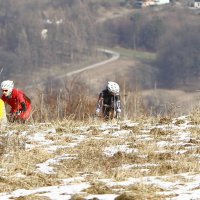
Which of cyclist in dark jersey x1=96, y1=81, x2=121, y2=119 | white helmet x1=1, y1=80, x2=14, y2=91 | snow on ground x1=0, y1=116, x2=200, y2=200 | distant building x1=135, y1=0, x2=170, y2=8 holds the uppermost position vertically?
distant building x1=135, y1=0, x2=170, y2=8

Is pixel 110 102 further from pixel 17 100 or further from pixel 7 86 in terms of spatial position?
pixel 7 86

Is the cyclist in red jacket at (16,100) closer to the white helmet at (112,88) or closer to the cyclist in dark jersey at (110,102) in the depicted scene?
the cyclist in dark jersey at (110,102)

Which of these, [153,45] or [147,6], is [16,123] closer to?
[153,45]

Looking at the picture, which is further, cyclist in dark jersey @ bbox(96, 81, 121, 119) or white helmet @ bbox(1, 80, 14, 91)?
→ cyclist in dark jersey @ bbox(96, 81, 121, 119)

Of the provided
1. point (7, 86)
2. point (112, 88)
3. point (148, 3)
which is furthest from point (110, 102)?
point (148, 3)

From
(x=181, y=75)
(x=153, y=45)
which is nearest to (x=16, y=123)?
(x=181, y=75)

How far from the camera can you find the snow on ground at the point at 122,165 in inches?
287

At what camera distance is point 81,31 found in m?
165

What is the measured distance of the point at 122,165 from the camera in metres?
8.97

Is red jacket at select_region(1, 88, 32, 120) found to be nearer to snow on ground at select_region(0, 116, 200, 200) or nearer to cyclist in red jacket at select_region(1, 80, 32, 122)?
cyclist in red jacket at select_region(1, 80, 32, 122)

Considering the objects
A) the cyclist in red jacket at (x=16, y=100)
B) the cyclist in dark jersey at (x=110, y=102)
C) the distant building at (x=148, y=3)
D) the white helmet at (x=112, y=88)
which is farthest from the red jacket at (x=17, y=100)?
the distant building at (x=148, y=3)

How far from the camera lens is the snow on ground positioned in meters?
7.28

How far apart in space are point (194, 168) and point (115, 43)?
147120 millimetres

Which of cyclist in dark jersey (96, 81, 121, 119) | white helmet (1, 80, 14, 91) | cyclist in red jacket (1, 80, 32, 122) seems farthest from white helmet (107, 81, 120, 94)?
white helmet (1, 80, 14, 91)
